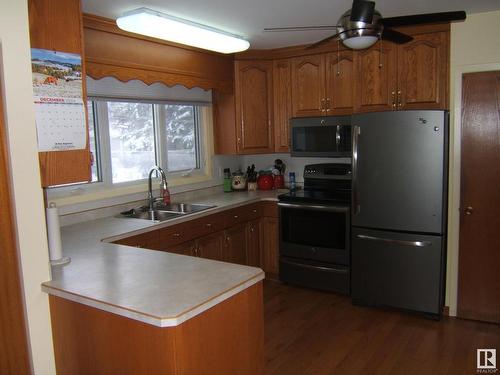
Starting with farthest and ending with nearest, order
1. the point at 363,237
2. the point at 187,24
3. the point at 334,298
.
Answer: the point at 334,298, the point at 363,237, the point at 187,24

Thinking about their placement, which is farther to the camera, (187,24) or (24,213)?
(187,24)

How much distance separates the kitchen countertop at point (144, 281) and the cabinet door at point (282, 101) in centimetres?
234

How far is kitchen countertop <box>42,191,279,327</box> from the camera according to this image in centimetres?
155

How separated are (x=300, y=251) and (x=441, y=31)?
2144 millimetres

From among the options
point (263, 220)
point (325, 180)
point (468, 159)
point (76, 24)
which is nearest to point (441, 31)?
point (468, 159)

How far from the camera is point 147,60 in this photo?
3.31 m

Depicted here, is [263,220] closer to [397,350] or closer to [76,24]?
[397,350]

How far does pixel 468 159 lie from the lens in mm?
3299

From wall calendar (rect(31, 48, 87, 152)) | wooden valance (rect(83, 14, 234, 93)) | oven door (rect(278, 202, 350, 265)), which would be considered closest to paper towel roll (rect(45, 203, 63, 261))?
wall calendar (rect(31, 48, 87, 152))

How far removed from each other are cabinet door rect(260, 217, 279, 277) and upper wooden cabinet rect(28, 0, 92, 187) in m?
2.45

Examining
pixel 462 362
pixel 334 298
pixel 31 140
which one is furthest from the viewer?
pixel 334 298

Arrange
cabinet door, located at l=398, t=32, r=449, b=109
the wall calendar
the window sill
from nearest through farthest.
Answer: the wall calendar → the window sill → cabinet door, located at l=398, t=32, r=449, b=109

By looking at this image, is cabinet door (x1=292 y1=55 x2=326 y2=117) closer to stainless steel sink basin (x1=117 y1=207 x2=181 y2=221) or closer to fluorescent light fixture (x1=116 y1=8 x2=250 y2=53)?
fluorescent light fixture (x1=116 y1=8 x2=250 y2=53)

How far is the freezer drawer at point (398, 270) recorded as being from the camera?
10.8ft
